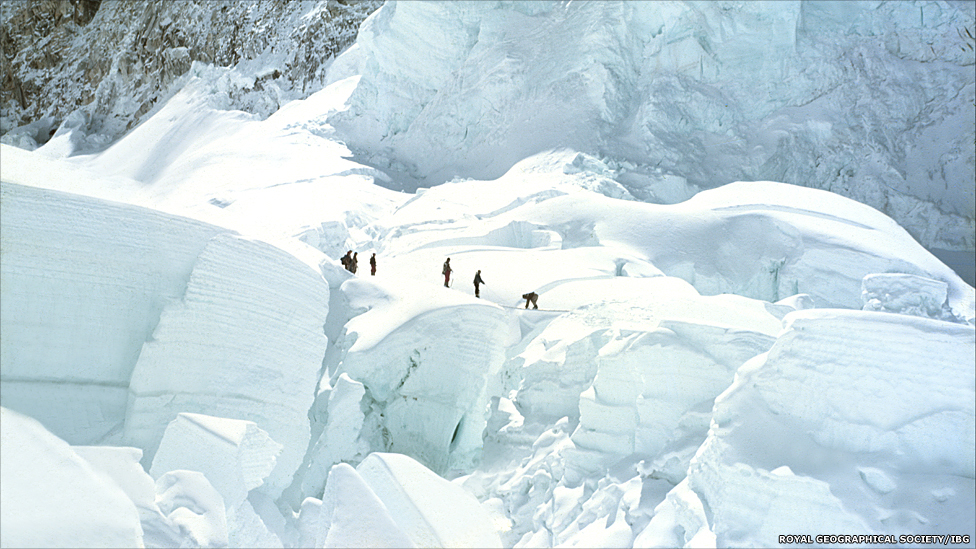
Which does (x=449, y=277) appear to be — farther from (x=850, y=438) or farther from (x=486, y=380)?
(x=850, y=438)

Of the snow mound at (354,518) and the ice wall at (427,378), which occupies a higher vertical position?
the snow mound at (354,518)

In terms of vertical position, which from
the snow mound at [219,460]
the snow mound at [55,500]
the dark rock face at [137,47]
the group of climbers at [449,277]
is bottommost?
the dark rock face at [137,47]

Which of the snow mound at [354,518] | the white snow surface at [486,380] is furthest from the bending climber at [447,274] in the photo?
the snow mound at [354,518]

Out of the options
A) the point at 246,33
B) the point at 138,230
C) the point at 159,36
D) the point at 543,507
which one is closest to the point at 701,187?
the point at 543,507

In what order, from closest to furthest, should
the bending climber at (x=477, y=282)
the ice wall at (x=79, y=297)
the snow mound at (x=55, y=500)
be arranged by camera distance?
1. the snow mound at (x=55, y=500)
2. the ice wall at (x=79, y=297)
3. the bending climber at (x=477, y=282)

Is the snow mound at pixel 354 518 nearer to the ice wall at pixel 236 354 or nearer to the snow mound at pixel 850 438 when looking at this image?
the ice wall at pixel 236 354

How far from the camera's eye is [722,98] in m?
16.4

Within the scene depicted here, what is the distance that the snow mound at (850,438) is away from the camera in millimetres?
4434

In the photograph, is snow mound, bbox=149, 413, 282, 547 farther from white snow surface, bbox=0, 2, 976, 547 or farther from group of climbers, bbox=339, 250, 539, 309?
group of climbers, bbox=339, 250, 539, 309

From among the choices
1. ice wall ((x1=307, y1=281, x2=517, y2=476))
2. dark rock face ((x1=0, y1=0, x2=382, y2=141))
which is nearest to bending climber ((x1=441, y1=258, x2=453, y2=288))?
ice wall ((x1=307, y1=281, x2=517, y2=476))

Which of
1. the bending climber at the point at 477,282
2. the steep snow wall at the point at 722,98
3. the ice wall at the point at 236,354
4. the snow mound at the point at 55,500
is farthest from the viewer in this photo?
the steep snow wall at the point at 722,98

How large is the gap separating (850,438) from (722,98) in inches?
501

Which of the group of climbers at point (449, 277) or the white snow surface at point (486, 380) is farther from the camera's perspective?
the group of climbers at point (449, 277)

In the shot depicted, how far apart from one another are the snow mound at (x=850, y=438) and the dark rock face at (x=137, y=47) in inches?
809
